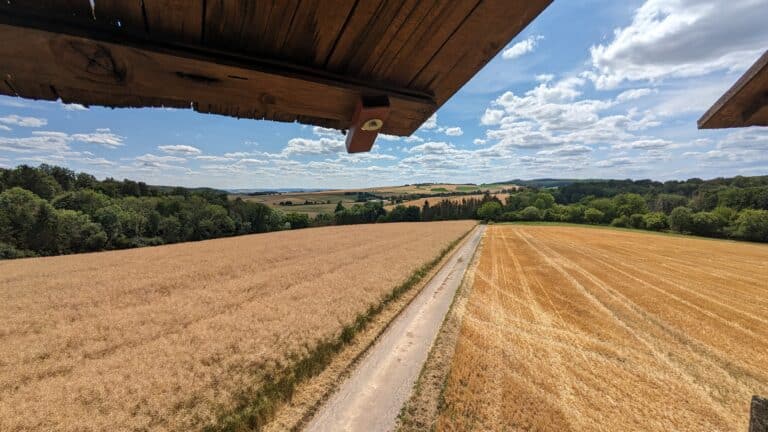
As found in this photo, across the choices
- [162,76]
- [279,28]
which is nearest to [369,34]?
[279,28]

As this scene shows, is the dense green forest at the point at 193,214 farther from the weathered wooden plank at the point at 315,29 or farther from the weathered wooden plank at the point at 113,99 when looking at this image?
the weathered wooden plank at the point at 315,29

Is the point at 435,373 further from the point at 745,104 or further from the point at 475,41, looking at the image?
the point at 475,41

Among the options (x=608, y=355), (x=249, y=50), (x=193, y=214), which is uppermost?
(x=249, y=50)

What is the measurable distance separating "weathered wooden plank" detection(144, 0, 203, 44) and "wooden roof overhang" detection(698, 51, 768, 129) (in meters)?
3.45

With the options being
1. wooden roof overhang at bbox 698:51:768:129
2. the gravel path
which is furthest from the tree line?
wooden roof overhang at bbox 698:51:768:129

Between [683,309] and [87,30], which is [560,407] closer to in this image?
[87,30]

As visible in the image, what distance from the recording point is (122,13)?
1.33 m

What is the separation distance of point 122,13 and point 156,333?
44.4ft

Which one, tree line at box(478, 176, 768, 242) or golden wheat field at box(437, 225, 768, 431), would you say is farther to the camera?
tree line at box(478, 176, 768, 242)

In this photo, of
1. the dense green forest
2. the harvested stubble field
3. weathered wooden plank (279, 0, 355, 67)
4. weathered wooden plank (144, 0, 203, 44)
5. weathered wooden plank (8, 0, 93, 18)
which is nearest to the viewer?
weathered wooden plank (8, 0, 93, 18)

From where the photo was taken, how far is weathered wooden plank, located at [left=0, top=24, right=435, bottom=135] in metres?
1.27

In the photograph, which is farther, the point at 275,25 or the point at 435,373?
the point at 435,373

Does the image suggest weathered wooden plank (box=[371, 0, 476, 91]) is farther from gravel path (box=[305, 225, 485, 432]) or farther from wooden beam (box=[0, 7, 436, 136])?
gravel path (box=[305, 225, 485, 432])

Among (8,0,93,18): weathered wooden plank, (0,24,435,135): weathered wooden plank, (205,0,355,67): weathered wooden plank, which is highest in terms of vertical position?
(205,0,355,67): weathered wooden plank
